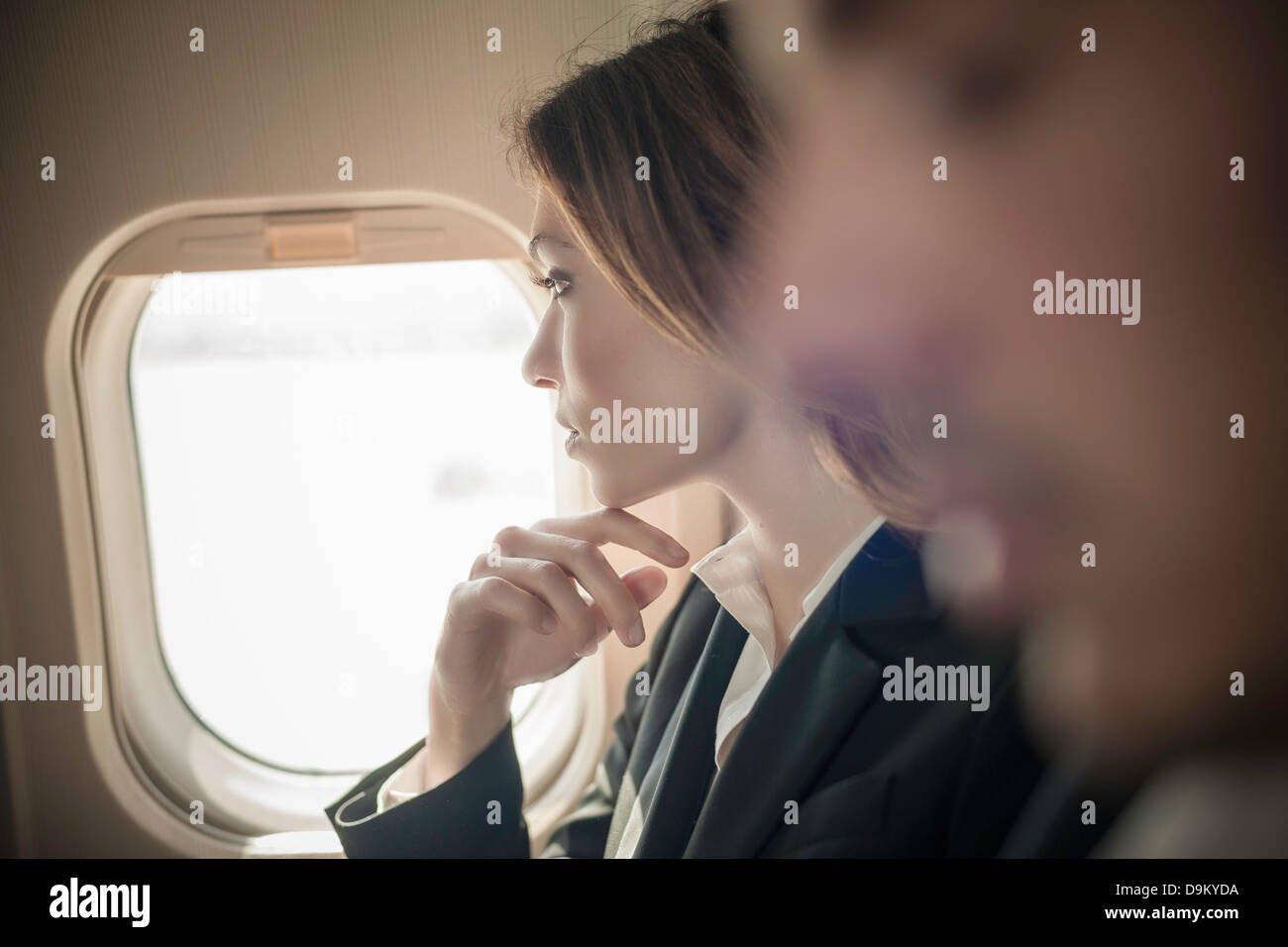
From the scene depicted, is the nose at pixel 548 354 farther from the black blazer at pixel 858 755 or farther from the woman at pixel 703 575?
the black blazer at pixel 858 755

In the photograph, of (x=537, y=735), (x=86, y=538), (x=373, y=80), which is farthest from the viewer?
(x=537, y=735)

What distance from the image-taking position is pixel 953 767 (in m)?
0.76

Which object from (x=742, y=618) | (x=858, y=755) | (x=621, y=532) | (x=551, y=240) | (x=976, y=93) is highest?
(x=976, y=93)

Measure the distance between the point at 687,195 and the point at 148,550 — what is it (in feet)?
3.67

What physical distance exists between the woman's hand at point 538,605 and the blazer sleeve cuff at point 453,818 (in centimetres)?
8

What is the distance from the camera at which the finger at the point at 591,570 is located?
903 millimetres

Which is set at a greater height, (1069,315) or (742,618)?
(1069,315)

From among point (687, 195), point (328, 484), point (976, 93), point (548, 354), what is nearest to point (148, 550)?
point (328, 484)

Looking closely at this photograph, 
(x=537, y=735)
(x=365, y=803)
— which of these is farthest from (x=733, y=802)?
(x=537, y=735)

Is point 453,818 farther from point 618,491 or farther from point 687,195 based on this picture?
point 687,195

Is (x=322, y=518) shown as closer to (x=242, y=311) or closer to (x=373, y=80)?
(x=242, y=311)

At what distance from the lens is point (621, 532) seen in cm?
95
